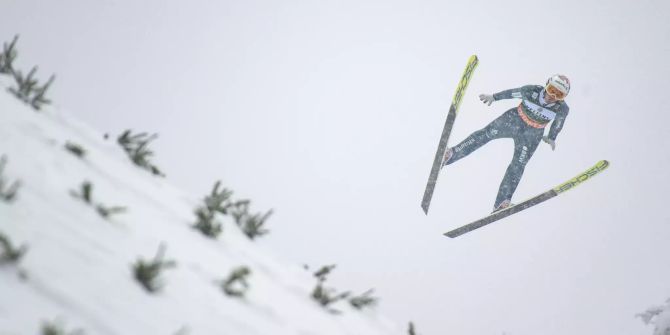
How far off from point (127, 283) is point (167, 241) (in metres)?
0.77

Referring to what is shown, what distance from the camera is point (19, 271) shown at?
190cm

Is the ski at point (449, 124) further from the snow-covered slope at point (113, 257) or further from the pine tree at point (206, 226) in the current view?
the pine tree at point (206, 226)

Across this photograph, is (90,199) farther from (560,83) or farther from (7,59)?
(560,83)

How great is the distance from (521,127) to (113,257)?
34.0 feet

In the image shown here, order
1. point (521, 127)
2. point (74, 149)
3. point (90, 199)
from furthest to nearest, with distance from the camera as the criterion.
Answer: point (521, 127)
point (74, 149)
point (90, 199)

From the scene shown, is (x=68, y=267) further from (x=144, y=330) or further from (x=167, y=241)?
(x=167, y=241)

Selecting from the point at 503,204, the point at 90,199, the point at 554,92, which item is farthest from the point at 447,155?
the point at 90,199

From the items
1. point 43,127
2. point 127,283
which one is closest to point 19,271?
point 127,283

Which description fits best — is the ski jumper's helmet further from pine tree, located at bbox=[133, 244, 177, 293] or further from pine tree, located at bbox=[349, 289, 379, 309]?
pine tree, located at bbox=[133, 244, 177, 293]

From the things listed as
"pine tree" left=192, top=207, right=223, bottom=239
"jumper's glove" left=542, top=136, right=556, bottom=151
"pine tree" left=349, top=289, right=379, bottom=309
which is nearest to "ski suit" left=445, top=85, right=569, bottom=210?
"jumper's glove" left=542, top=136, right=556, bottom=151

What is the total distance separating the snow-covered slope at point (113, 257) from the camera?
6.51ft

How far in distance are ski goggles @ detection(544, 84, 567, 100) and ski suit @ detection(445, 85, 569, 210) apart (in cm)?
19

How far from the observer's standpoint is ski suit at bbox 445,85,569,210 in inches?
427

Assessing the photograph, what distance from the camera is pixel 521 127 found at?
37.1 ft
